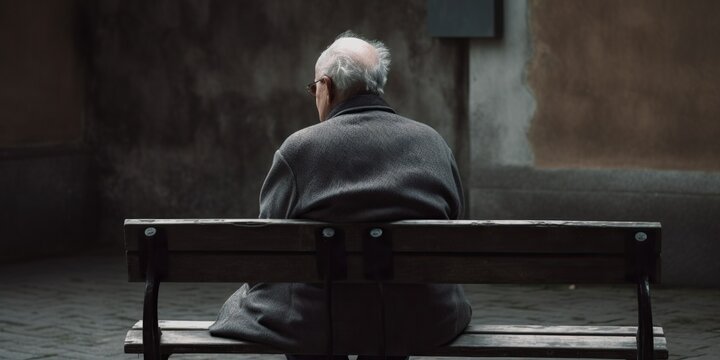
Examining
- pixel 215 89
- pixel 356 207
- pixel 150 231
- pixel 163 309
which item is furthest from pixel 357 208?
pixel 215 89

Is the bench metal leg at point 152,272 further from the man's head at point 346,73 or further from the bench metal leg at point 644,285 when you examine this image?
the bench metal leg at point 644,285

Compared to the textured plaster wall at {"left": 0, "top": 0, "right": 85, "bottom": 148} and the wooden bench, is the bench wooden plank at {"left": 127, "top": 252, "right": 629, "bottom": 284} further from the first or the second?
the textured plaster wall at {"left": 0, "top": 0, "right": 85, "bottom": 148}

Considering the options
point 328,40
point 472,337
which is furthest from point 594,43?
point 472,337

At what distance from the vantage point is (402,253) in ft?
17.0

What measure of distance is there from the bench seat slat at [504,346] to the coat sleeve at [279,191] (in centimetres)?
46

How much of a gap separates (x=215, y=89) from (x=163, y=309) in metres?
3.10

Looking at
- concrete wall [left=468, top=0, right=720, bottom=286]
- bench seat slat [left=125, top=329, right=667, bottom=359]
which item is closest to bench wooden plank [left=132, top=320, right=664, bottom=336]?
bench seat slat [left=125, top=329, right=667, bottom=359]

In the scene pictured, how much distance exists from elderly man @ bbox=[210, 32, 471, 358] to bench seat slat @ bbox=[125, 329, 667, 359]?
0.05 metres

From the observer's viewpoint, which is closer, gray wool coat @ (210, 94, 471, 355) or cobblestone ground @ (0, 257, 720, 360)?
→ gray wool coat @ (210, 94, 471, 355)

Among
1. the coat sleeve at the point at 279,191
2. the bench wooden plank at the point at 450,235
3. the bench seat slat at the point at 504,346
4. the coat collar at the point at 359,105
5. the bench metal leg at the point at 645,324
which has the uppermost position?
the coat collar at the point at 359,105

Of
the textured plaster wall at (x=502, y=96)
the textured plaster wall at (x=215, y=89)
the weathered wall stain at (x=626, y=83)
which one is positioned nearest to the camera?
the weathered wall stain at (x=626, y=83)

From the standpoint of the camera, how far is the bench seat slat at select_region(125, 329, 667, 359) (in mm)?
5441

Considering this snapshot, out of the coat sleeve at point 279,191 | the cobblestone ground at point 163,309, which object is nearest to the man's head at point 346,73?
the coat sleeve at point 279,191

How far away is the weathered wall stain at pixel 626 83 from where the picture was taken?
10.2m
